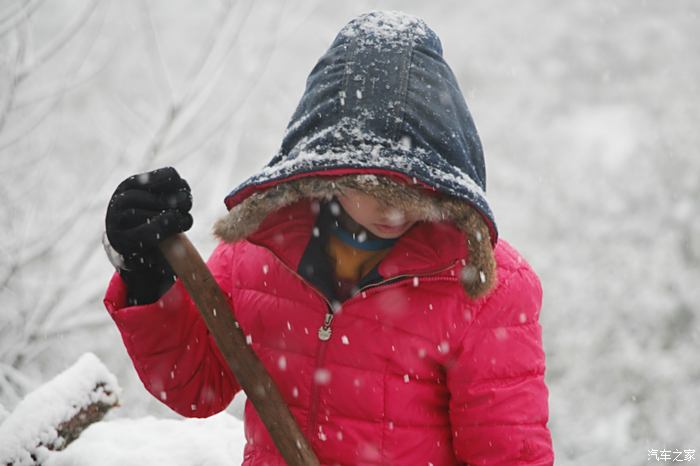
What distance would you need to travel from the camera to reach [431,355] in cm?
158

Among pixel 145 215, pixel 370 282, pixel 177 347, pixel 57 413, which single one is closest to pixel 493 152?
pixel 57 413

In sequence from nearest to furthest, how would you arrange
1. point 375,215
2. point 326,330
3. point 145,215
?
point 145,215 < point 375,215 < point 326,330

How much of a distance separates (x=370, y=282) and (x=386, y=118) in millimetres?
413

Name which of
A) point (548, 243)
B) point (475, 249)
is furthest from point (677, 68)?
point (475, 249)

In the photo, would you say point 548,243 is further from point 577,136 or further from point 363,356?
point 363,356

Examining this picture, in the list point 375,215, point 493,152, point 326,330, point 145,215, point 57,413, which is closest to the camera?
point 145,215

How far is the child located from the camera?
1424 mm

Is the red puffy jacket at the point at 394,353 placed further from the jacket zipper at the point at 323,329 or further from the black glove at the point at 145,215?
the black glove at the point at 145,215

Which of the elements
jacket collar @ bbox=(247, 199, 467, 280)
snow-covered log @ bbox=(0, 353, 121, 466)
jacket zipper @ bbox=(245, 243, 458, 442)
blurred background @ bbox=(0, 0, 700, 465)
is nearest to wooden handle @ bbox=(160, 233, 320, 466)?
jacket zipper @ bbox=(245, 243, 458, 442)

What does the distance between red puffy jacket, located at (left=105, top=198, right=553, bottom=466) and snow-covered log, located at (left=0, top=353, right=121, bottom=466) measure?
66cm

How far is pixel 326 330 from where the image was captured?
5.25 ft

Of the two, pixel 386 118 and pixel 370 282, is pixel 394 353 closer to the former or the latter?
pixel 370 282

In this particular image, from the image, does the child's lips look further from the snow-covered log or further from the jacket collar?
the snow-covered log

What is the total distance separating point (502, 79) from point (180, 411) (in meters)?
8.91
